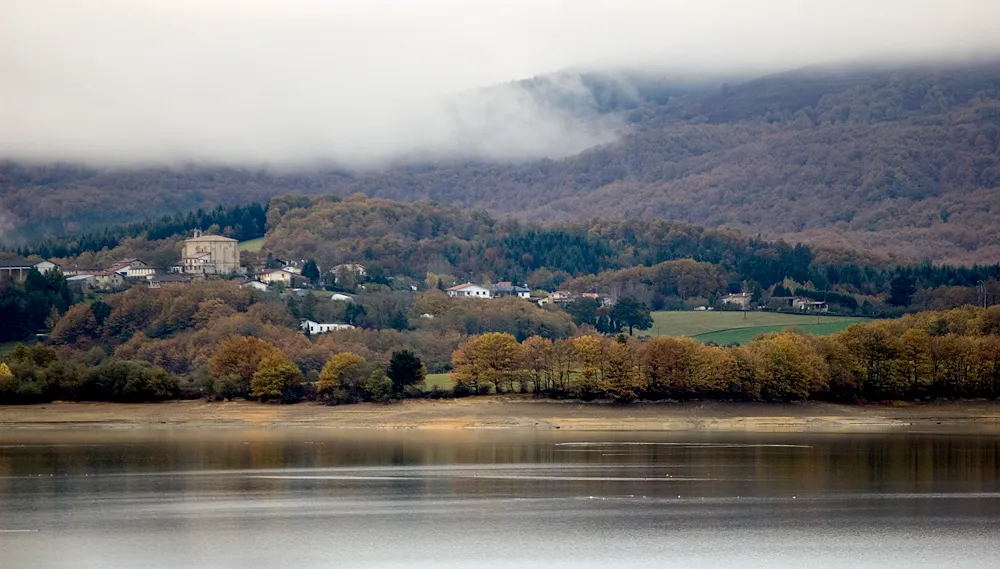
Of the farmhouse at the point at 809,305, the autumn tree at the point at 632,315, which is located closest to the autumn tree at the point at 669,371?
the autumn tree at the point at 632,315

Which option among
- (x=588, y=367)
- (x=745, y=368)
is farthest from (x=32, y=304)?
(x=745, y=368)

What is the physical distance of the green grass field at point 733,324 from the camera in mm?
154500

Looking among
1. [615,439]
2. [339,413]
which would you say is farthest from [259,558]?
[339,413]

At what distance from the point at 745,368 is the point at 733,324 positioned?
59.2m

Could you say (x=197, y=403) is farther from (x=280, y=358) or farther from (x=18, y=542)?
(x=18, y=542)

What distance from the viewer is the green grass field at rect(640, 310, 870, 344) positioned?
154 m

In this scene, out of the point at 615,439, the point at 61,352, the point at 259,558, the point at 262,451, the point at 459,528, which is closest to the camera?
the point at 259,558

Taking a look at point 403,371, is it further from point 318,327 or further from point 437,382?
point 318,327

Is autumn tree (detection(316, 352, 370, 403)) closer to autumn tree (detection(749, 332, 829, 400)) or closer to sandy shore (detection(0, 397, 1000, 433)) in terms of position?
sandy shore (detection(0, 397, 1000, 433))

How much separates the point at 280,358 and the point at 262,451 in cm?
3002

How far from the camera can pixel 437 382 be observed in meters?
119

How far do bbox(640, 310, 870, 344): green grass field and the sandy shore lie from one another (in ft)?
133

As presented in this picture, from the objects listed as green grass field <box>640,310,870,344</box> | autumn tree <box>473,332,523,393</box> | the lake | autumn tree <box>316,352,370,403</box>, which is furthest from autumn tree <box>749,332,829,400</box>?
green grass field <box>640,310,870,344</box>

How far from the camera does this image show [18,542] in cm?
5247
